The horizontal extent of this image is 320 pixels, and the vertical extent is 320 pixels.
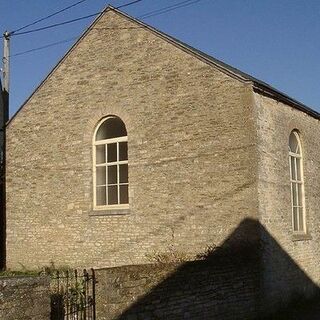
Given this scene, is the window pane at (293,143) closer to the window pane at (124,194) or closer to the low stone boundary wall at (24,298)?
the window pane at (124,194)

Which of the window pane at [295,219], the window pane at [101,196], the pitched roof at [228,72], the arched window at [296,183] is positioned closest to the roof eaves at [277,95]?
the pitched roof at [228,72]

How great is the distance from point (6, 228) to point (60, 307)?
31.1 ft

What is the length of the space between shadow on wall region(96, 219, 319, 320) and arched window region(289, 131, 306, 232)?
1409mm

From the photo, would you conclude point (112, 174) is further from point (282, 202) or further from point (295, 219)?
point (295, 219)

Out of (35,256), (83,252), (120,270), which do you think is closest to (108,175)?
(83,252)

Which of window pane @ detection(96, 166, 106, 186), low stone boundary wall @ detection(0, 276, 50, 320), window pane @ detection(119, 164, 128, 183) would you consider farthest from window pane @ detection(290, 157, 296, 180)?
low stone boundary wall @ detection(0, 276, 50, 320)

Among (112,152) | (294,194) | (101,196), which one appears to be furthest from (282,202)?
(101,196)

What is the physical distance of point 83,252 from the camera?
15.0m

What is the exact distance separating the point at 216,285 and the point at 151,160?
15.7 feet

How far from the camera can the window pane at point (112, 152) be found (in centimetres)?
1501

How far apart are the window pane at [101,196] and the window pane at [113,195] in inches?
7.1

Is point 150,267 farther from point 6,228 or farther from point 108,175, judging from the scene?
point 6,228

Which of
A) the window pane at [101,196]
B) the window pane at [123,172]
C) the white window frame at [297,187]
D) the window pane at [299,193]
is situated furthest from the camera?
the window pane at [101,196]

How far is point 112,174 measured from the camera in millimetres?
15078
